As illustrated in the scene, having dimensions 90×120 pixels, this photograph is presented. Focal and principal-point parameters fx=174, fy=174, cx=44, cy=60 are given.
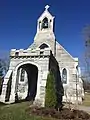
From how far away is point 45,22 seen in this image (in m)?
31.7

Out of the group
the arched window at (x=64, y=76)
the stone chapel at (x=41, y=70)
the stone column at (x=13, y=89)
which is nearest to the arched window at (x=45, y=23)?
the stone chapel at (x=41, y=70)

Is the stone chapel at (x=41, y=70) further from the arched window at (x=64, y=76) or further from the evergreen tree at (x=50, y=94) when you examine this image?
the evergreen tree at (x=50, y=94)

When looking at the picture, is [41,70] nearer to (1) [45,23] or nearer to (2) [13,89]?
(2) [13,89]

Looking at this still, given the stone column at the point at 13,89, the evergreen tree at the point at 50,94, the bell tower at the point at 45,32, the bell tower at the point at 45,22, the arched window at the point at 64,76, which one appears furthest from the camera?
the bell tower at the point at 45,22

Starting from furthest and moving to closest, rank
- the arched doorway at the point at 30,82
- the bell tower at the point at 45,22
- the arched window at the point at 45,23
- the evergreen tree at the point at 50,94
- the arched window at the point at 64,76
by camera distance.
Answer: the arched window at the point at 45,23, the bell tower at the point at 45,22, the arched window at the point at 64,76, the arched doorway at the point at 30,82, the evergreen tree at the point at 50,94

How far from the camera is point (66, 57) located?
2930cm

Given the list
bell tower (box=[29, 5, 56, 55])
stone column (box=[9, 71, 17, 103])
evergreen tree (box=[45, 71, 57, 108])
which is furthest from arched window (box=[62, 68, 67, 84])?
evergreen tree (box=[45, 71, 57, 108])

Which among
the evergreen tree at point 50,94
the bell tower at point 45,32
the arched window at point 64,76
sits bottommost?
the evergreen tree at point 50,94

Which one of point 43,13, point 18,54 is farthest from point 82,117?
point 43,13

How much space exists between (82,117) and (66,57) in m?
16.6

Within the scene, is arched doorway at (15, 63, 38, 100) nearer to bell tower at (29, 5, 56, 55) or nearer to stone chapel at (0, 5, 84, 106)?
stone chapel at (0, 5, 84, 106)

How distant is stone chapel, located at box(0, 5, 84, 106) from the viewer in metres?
20.8

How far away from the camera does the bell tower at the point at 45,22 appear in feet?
101

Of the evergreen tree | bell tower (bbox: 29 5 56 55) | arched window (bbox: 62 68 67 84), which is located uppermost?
bell tower (bbox: 29 5 56 55)
